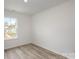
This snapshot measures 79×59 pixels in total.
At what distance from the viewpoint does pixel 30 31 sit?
18.5 feet

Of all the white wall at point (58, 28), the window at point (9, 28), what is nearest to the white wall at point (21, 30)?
the window at point (9, 28)

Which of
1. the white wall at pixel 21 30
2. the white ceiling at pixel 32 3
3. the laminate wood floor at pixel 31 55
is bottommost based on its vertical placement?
the laminate wood floor at pixel 31 55

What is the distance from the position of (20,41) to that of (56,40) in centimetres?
283

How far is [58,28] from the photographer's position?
3.23m

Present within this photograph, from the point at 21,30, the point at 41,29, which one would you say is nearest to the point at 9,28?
the point at 21,30

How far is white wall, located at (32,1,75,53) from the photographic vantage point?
2.75 m

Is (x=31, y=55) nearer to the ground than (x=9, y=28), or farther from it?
nearer to the ground

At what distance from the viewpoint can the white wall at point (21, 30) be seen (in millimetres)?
4456

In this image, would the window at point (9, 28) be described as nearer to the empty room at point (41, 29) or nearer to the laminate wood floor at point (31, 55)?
the empty room at point (41, 29)

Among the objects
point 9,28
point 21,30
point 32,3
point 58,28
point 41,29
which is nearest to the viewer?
point 32,3

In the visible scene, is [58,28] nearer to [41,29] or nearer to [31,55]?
[41,29]

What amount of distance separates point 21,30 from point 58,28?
2.94 meters
